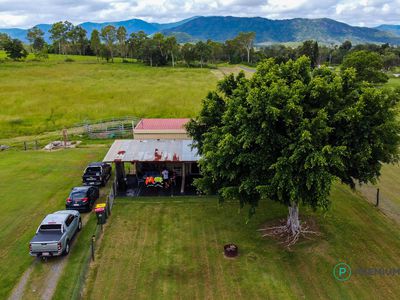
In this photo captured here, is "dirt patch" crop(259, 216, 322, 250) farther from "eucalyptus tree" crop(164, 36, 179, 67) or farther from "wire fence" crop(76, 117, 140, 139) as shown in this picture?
"eucalyptus tree" crop(164, 36, 179, 67)

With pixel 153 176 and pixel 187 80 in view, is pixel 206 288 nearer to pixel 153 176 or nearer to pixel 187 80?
pixel 153 176

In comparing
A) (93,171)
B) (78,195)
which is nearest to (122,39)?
(93,171)

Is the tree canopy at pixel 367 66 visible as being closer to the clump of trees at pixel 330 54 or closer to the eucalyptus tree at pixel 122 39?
the clump of trees at pixel 330 54

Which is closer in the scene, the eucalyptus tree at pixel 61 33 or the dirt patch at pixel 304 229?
the dirt patch at pixel 304 229

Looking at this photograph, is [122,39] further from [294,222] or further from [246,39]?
[294,222]

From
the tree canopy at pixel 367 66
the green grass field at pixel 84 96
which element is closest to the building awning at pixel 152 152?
the green grass field at pixel 84 96
